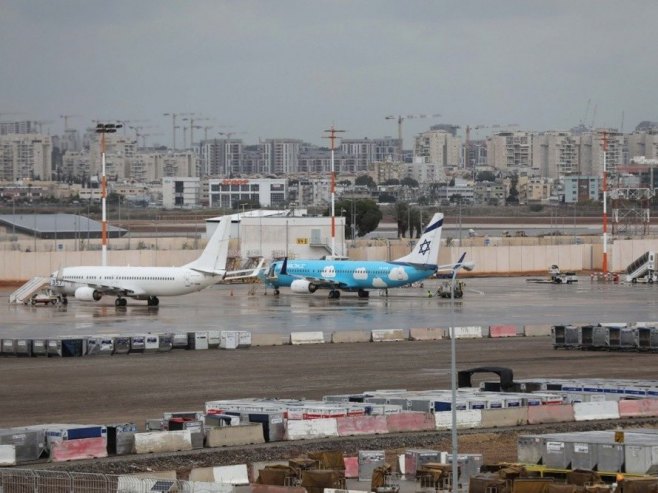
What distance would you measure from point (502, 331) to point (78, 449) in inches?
1685

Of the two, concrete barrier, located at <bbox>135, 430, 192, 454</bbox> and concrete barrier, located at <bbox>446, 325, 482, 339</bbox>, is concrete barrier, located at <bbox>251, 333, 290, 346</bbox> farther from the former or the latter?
concrete barrier, located at <bbox>135, 430, 192, 454</bbox>

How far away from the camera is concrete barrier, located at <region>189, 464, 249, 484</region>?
1432 inches

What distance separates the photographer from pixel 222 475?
120 ft

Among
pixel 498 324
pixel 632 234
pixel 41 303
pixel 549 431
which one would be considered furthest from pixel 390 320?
pixel 632 234

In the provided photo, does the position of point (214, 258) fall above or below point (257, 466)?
above

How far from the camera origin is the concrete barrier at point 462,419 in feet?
149

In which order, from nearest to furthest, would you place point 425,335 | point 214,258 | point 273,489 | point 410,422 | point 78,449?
1. point 273,489
2. point 78,449
3. point 410,422
4. point 425,335
5. point 214,258

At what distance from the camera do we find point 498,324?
85.3 m

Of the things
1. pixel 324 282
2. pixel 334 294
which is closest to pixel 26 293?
pixel 324 282

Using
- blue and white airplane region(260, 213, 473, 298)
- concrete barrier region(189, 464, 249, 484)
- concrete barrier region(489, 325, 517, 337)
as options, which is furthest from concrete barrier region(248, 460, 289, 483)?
blue and white airplane region(260, 213, 473, 298)

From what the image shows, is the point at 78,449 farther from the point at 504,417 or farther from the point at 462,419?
the point at 504,417

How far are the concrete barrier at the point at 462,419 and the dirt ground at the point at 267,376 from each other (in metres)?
0.80

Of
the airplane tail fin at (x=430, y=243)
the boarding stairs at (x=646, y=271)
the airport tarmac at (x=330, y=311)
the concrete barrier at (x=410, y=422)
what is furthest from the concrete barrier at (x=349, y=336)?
the boarding stairs at (x=646, y=271)

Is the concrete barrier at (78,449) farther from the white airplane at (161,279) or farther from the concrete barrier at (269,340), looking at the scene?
the white airplane at (161,279)
